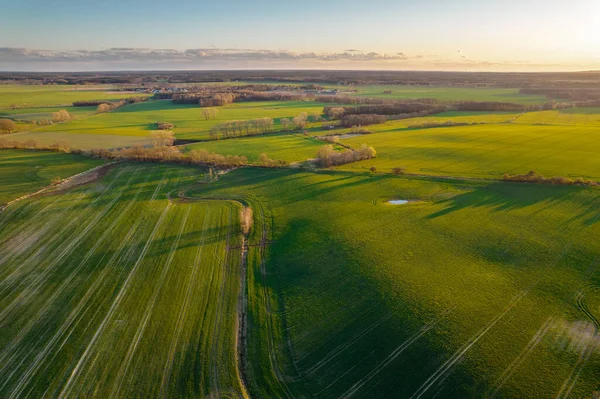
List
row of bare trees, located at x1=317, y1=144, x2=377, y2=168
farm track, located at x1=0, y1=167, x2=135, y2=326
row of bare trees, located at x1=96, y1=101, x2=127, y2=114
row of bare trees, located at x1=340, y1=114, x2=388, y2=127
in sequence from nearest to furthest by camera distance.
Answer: farm track, located at x1=0, y1=167, x2=135, y2=326
row of bare trees, located at x1=317, y1=144, x2=377, y2=168
row of bare trees, located at x1=340, y1=114, x2=388, y2=127
row of bare trees, located at x1=96, y1=101, x2=127, y2=114

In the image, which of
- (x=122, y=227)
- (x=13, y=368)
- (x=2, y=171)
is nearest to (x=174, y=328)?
(x=13, y=368)

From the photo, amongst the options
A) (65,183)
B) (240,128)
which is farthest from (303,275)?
(240,128)

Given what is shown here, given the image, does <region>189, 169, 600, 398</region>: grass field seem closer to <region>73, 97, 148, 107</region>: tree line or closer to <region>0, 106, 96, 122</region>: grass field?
<region>0, 106, 96, 122</region>: grass field

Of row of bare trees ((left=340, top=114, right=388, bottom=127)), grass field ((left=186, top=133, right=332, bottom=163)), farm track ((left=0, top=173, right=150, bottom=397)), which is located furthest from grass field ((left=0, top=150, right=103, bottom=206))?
row of bare trees ((left=340, top=114, right=388, bottom=127))

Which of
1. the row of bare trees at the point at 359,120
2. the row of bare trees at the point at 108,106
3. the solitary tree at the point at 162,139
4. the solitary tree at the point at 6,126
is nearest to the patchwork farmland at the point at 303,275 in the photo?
the solitary tree at the point at 162,139

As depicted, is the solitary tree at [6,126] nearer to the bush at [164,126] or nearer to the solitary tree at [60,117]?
the solitary tree at [60,117]
